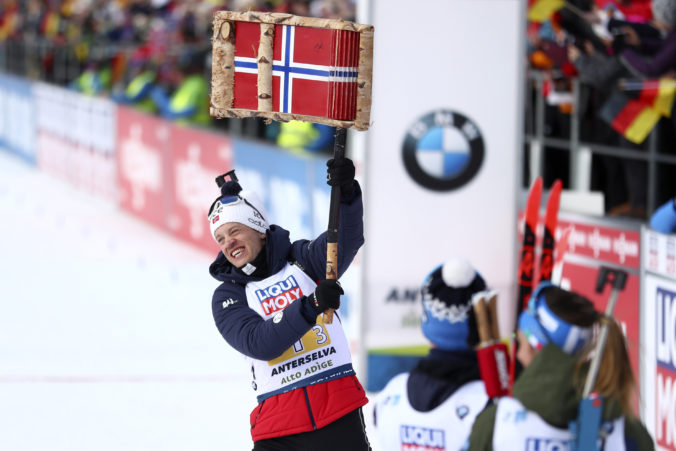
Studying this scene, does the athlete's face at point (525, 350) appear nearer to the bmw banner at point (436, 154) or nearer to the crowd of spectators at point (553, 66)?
the crowd of spectators at point (553, 66)

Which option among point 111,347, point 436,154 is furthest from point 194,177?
point 436,154

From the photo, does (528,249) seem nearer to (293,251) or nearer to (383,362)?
(293,251)

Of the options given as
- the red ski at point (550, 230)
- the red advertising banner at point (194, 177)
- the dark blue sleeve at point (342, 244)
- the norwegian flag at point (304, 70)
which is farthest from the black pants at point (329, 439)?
the red advertising banner at point (194, 177)

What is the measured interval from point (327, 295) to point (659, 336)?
3077 mm

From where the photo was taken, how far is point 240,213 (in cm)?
409

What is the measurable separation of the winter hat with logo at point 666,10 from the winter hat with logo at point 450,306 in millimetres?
3115

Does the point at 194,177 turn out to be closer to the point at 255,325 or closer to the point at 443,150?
the point at 443,150

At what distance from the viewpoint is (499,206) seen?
24.6ft

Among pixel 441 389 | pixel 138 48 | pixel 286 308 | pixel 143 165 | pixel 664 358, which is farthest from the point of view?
pixel 138 48

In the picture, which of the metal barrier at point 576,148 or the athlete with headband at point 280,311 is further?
the metal barrier at point 576,148

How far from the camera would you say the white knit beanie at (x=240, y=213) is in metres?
4.08

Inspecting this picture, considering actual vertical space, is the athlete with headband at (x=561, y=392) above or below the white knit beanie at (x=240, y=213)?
below

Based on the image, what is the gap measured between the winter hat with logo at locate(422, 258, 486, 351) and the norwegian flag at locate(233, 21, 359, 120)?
3.34ft

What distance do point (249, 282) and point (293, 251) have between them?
213 millimetres
